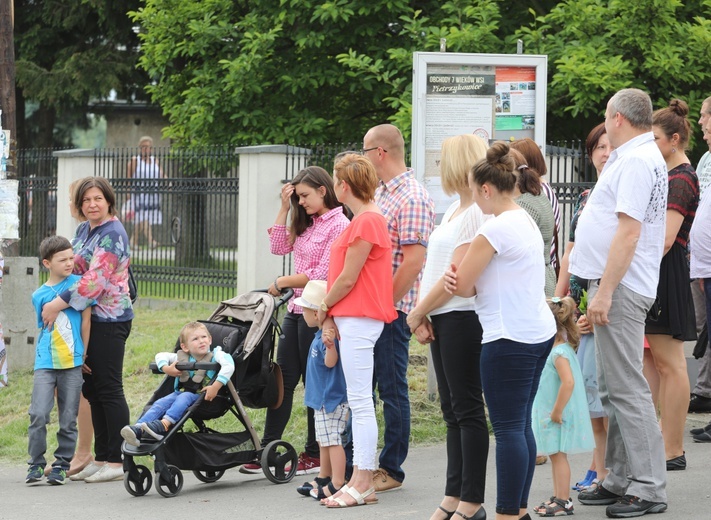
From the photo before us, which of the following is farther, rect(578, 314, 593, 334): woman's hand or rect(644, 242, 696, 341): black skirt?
rect(644, 242, 696, 341): black skirt

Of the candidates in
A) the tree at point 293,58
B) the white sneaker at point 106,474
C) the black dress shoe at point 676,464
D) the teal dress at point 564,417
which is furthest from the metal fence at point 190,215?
the teal dress at point 564,417


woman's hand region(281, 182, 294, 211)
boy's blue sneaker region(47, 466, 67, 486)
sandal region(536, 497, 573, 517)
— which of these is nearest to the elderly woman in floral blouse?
boy's blue sneaker region(47, 466, 67, 486)

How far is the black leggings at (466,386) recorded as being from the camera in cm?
565

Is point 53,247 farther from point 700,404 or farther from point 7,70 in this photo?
point 7,70

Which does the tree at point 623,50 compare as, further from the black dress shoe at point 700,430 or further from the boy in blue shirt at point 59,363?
the boy in blue shirt at point 59,363

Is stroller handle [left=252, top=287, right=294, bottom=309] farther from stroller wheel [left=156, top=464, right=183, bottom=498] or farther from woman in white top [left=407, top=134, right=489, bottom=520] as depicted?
woman in white top [left=407, top=134, right=489, bottom=520]

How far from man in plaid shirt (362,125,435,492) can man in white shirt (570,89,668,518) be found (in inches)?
42.3

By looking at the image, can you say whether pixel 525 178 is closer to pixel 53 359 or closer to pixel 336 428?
pixel 336 428

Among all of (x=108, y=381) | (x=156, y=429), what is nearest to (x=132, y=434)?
(x=156, y=429)

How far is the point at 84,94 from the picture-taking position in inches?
998

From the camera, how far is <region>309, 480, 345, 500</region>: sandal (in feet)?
21.9

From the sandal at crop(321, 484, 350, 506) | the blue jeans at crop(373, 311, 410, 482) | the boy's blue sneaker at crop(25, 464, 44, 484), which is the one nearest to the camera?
the sandal at crop(321, 484, 350, 506)

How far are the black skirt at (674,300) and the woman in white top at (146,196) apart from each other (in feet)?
34.4

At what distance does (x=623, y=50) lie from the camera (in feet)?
53.3
